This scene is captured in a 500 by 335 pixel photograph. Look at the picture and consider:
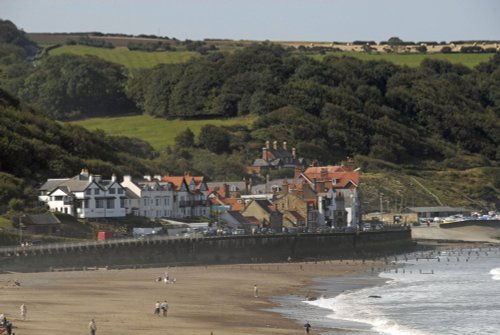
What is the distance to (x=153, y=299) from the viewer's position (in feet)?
180

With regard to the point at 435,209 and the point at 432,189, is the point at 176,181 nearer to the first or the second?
the point at 435,209

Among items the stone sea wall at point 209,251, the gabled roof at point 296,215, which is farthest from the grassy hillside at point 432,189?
the stone sea wall at point 209,251

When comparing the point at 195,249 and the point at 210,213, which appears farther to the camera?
the point at 210,213

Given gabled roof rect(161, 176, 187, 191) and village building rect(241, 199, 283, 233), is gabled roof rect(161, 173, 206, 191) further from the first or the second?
village building rect(241, 199, 283, 233)

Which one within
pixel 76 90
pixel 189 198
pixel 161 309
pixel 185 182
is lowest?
pixel 161 309

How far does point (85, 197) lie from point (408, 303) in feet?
120

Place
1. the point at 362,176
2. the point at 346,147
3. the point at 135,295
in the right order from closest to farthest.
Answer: the point at 135,295 → the point at 362,176 → the point at 346,147

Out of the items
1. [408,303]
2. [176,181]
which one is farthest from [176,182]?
[408,303]

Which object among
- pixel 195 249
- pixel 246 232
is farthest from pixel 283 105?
pixel 195 249

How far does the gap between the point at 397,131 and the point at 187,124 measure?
30546 mm

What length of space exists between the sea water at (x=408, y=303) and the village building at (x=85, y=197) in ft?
71.1

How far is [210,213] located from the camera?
103750 mm

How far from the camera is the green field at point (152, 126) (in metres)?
156

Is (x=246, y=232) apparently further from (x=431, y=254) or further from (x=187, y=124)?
(x=187, y=124)
